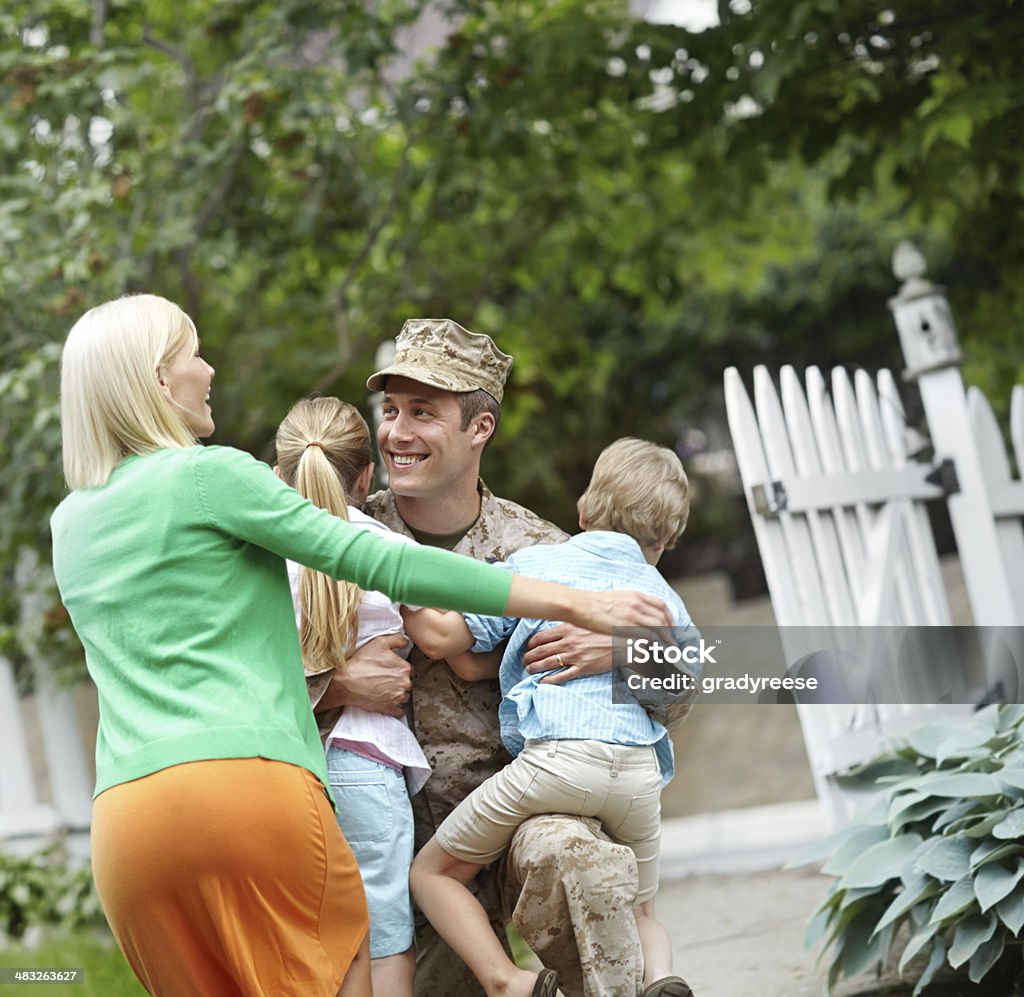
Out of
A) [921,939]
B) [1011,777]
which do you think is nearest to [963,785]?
[1011,777]

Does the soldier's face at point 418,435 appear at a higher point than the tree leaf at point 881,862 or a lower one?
higher

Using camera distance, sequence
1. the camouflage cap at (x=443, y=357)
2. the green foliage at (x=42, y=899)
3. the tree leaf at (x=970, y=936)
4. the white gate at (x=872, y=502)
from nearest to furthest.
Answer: the camouflage cap at (x=443, y=357) < the tree leaf at (x=970, y=936) < the white gate at (x=872, y=502) < the green foliage at (x=42, y=899)

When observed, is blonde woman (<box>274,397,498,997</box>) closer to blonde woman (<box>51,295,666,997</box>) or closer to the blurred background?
blonde woman (<box>51,295,666,997</box>)

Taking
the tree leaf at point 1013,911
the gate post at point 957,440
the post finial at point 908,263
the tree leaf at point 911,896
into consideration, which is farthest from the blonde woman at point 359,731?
the post finial at point 908,263

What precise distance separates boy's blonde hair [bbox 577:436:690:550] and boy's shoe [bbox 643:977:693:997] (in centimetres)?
83

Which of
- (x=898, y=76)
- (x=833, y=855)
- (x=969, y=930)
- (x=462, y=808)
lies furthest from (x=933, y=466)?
(x=462, y=808)

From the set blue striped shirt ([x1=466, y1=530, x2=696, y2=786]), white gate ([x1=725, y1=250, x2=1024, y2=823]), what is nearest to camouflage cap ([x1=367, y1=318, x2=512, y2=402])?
blue striped shirt ([x1=466, y1=530, x2=696, y2=786])

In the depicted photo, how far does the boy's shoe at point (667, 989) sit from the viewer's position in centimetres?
240

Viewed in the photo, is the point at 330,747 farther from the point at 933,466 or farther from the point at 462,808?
the point at 933,466

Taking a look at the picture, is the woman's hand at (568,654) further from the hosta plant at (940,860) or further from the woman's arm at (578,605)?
the hosta plant at (940,860)

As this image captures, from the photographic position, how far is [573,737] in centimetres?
252

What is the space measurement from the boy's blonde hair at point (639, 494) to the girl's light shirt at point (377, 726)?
0.42 meters

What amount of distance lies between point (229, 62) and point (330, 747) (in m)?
4.22

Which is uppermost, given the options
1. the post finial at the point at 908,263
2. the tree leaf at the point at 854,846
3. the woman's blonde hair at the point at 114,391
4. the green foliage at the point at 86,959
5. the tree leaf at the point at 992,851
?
the post finial at the point at 908,263
